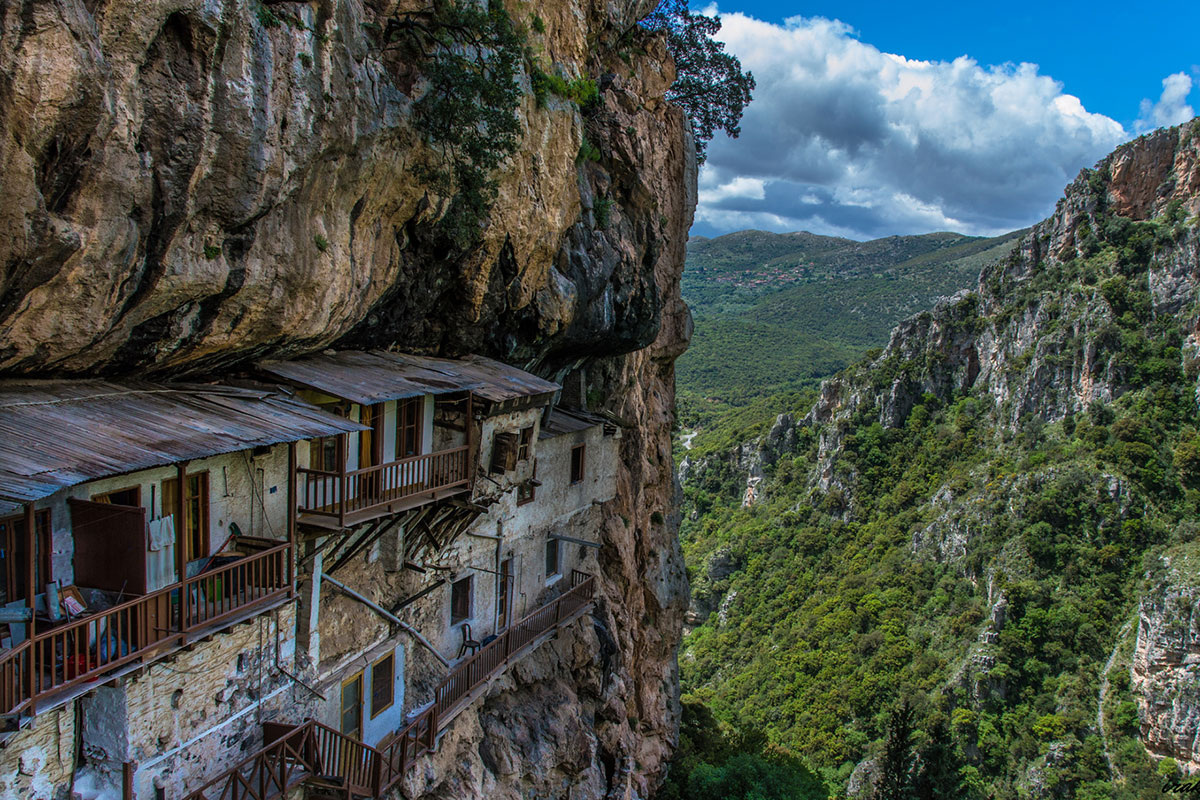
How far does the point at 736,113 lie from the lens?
117 feet

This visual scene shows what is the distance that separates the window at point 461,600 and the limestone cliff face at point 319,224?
2.54 meters

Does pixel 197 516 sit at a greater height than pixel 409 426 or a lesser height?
lesser

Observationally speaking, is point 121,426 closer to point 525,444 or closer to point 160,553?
point 160,553

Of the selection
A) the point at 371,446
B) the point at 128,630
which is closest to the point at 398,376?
the point at 371,446

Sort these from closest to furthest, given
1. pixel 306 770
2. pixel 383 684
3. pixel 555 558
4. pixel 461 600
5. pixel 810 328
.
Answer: pixel 306 770 → pixel 383 684 → pixel 461 600 → pixel 555 558 → pixel 810 328

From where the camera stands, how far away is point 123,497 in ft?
29.4

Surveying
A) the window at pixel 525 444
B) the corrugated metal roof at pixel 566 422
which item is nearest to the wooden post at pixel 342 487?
the window at pixel 525 444

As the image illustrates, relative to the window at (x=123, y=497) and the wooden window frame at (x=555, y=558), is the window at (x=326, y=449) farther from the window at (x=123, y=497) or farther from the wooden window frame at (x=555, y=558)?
the wooden window frame at (x=555, y=558)

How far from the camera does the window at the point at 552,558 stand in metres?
Answer: 20.8

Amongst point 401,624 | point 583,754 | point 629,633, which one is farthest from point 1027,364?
point 401,624

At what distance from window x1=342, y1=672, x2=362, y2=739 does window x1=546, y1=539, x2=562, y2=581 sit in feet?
25.2

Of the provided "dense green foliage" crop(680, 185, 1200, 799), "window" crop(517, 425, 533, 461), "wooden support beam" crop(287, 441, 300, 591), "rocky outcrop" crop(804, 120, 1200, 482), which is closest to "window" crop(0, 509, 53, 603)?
"wooden support beam" crop(287, 441, 300, 591)

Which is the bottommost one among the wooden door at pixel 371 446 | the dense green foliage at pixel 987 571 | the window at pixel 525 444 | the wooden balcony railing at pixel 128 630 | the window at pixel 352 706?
the dense green foliage at pixel 987 571

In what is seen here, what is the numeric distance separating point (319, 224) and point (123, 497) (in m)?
4.60
